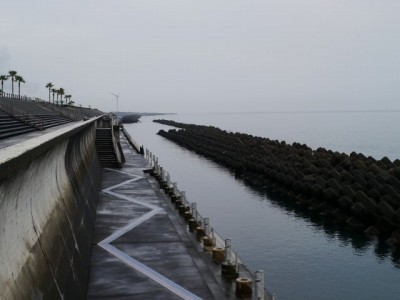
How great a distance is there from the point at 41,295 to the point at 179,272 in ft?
24.1

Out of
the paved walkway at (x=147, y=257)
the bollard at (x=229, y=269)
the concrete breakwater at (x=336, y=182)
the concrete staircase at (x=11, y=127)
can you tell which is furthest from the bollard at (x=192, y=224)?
the concrete staircase at (x=11, y=127)

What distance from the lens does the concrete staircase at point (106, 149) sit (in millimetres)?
43984

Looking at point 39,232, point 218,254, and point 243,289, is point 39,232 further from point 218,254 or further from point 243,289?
point 218,254

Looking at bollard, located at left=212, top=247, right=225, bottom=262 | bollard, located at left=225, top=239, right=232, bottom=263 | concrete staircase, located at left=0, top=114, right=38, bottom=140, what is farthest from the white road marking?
concrete staircase, located at left=0, top=114, right=38, bottom=140

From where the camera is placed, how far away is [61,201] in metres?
13.1

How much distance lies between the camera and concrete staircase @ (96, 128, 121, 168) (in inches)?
1732

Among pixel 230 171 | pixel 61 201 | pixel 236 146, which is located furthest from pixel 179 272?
pixel 236 146

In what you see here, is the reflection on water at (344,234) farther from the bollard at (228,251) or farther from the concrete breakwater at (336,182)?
the bollard at (228,251)

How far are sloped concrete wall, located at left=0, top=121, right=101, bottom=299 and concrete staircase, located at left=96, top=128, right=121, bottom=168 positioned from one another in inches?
1153

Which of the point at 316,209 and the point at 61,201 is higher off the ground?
the point at 61,201

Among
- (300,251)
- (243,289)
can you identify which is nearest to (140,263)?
(243,289)

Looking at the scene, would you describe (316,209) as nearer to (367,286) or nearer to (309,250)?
(309,250)

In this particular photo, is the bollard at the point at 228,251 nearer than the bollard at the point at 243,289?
No

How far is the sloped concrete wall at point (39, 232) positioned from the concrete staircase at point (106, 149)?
29.3 metres
